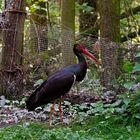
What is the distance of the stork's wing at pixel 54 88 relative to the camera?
6742 mm

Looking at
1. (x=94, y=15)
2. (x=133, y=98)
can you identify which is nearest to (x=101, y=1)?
(x=133, y=98)

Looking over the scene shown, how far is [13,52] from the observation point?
872 centimetres

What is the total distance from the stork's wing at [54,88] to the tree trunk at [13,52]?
1.89m

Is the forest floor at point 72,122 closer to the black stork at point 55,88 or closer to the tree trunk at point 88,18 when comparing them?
the black stork at point 55,88

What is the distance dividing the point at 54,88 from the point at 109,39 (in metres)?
2.96

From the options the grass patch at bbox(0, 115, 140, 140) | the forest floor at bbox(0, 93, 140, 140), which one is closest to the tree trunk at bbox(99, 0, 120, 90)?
the forest floor at bbox(0, 93, 140, 140)

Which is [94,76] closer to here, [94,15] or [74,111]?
[74,111]

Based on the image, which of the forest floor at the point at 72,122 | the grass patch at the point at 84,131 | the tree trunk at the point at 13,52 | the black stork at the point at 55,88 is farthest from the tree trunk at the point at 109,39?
the grass patch at the point at 84,131

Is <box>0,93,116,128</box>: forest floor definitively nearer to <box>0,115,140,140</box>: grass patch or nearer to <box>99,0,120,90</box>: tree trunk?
<box>99,0,120,90</box>: tree trunk

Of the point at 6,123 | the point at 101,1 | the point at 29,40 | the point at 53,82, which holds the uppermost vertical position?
the point at 101,1

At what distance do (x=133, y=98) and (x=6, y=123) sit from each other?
1.90 meters

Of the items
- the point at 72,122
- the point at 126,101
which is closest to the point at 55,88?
the point at 72,122

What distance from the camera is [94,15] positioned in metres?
14.0

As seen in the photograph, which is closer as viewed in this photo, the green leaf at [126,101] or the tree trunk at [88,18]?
the green leaf at [126,101]
